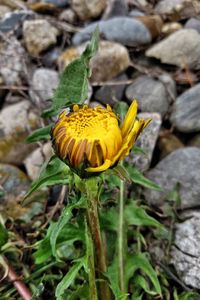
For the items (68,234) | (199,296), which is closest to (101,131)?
(68,234)

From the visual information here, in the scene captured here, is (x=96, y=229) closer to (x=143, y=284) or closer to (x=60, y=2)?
(x=143, y=284)

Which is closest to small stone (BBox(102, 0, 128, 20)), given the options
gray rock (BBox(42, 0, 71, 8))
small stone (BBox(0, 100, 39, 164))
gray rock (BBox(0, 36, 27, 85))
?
gray rock (BBox(42, 0, 71, 8))

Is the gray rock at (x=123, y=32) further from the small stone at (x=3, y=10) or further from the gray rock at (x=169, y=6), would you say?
→ the small stone at (x=3, y=10)

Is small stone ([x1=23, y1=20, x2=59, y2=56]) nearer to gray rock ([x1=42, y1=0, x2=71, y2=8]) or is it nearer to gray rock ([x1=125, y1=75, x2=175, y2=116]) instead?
gray rock ([x1=42, y1=0, x2=71, y2=8])

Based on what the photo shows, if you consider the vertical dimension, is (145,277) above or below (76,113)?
below

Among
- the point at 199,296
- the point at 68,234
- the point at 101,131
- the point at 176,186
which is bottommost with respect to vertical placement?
the point at 199,296

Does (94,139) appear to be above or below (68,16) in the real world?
above

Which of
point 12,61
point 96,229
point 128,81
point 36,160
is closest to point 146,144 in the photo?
point 36,160

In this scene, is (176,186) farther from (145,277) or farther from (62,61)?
(62,61)
